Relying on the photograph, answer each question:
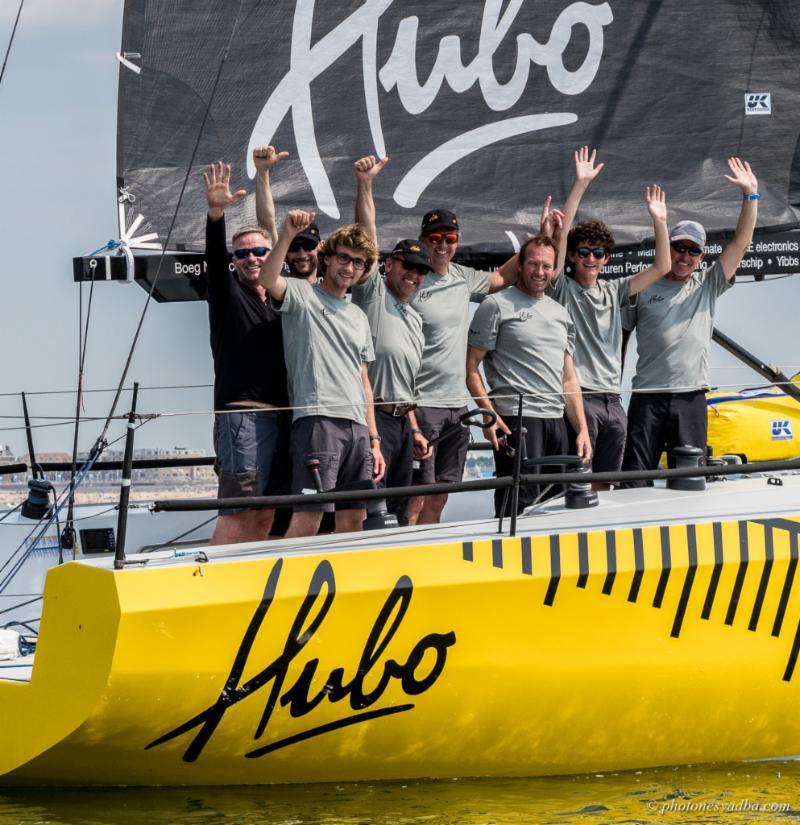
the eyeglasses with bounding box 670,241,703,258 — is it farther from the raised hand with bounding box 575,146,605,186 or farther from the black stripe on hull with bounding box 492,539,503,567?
the black stripe on hull with bounding box 492,539,503,567

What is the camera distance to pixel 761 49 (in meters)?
6.60

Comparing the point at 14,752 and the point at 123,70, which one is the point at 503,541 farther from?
the point at 123,70

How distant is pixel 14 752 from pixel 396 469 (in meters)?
1.69

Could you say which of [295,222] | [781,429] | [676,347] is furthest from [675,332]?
[295,222]

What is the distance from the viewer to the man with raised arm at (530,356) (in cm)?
541

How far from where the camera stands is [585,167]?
237 inches

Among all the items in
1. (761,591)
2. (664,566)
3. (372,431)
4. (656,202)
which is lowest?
(761,591)

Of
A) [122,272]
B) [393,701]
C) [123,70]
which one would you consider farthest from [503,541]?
[123,70]

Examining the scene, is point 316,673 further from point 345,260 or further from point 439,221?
point 439,221

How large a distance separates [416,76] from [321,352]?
2023 millimetres

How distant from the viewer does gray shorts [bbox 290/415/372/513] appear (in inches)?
190

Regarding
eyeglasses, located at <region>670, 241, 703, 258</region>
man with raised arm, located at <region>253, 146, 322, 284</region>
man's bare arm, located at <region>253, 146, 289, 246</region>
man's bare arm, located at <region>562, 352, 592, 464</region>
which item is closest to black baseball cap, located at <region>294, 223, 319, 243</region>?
man with raised arm, located at <region>253, 146, 322, 284</region>

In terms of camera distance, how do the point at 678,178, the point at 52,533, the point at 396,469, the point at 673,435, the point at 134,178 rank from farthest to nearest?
the point at 52,533, the point at 678,178, the point at 134,178, the point at 673,435, the point at 396,469

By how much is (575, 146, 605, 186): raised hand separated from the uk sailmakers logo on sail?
2288mm
